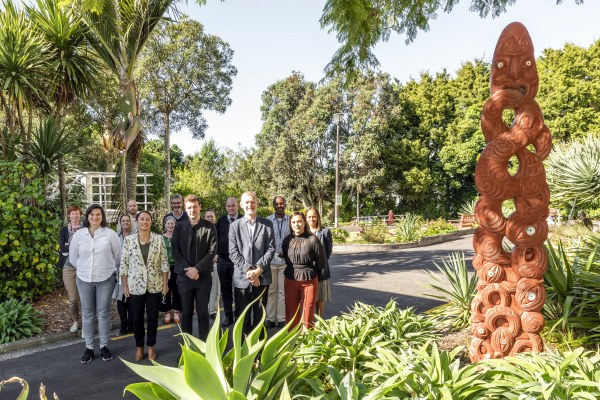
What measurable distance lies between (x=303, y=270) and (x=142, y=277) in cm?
199

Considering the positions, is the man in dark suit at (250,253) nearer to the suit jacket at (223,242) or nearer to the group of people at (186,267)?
the group of people at (186,267)

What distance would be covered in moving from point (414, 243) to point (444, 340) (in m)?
12.8

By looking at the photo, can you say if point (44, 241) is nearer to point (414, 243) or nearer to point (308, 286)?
point (308, 286)

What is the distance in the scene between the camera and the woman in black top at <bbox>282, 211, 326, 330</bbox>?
4660 mm

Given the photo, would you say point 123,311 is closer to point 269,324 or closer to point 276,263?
point 269,324

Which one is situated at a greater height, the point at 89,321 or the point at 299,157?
the point at 299,157

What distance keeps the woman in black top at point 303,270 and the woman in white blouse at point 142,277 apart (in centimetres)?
161

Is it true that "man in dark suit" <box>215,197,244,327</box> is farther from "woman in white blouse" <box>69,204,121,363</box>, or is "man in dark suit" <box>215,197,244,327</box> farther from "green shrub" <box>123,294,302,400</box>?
"green shrub" <box>123,294,302,400</box>

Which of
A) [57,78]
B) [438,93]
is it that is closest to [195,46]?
[57,78]

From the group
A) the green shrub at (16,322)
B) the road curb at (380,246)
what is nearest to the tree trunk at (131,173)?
the green shrub at (16,322)

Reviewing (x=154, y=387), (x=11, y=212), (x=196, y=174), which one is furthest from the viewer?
(x=196, y=174)

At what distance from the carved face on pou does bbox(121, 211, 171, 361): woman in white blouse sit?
172 inches

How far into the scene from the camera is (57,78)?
27.2 feet

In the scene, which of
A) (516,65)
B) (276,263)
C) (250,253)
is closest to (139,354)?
(250,253)
